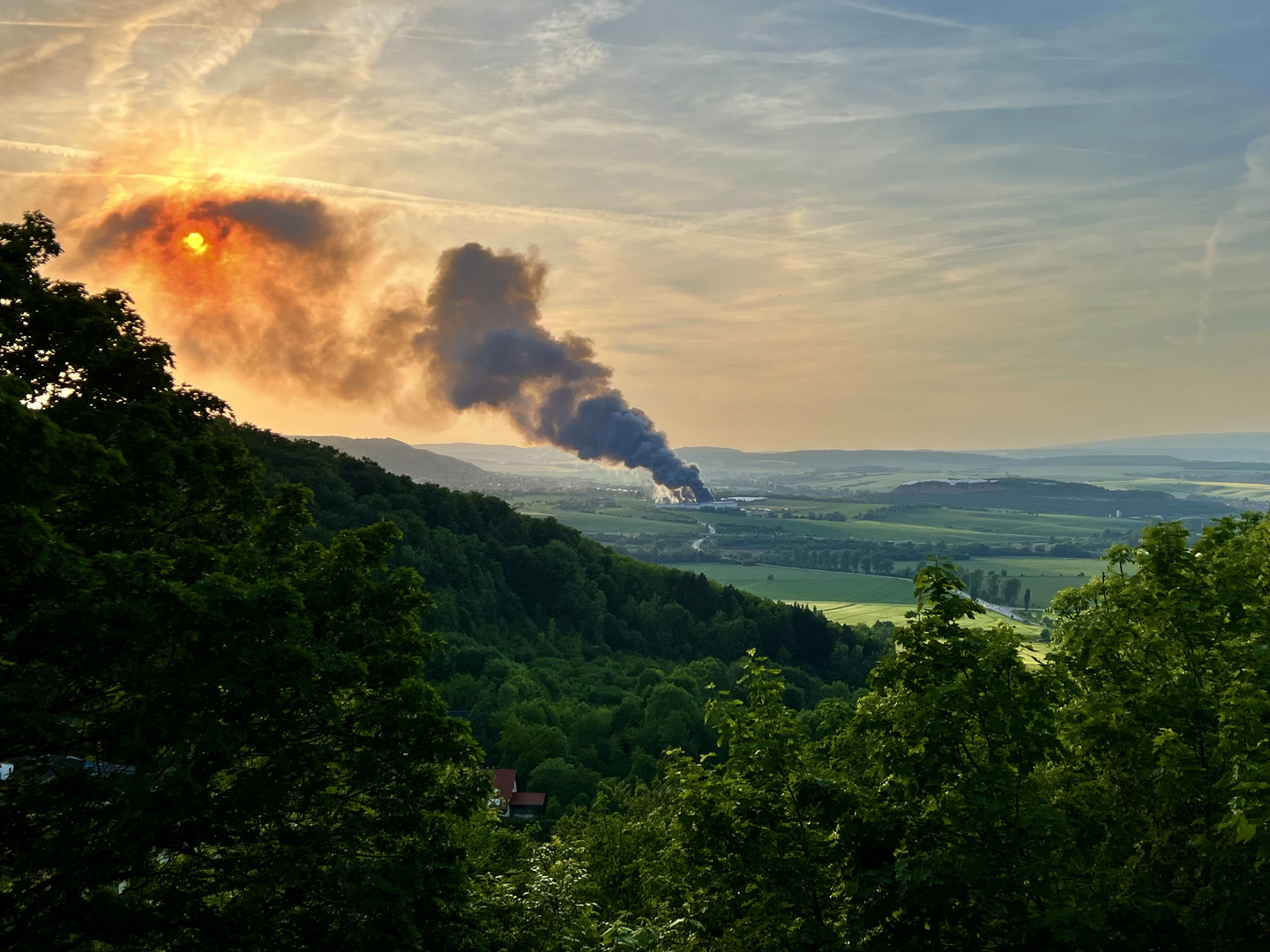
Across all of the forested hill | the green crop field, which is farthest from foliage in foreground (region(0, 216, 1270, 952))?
the green crop field

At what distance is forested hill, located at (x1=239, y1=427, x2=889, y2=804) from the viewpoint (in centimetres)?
7175

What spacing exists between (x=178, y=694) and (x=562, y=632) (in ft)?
302

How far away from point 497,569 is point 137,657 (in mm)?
94273

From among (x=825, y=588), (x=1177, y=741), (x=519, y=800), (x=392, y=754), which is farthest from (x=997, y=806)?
(x=825, y=588)

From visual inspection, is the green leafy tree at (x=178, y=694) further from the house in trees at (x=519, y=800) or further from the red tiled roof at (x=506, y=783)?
the red tiled roof at (x=506, y=783)

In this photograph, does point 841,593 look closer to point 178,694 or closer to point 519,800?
point 519,800

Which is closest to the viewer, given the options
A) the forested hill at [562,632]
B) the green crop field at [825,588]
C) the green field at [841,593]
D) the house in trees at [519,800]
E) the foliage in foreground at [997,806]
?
the foliage in foreground at [997,806]

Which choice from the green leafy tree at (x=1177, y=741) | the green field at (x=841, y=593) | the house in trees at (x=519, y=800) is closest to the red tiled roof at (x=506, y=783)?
the house in trees at (x=519, y=800)

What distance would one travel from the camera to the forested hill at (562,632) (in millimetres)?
71750

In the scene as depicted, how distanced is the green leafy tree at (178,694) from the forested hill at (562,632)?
50.6 metres

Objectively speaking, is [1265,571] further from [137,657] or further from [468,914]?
[137,657]

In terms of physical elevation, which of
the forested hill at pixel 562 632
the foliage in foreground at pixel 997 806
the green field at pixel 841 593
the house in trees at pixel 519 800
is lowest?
the house in trees at pixel 519 800

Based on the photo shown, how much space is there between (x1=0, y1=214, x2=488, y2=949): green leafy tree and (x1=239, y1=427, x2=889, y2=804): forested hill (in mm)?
50618

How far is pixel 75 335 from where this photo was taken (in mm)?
16391
